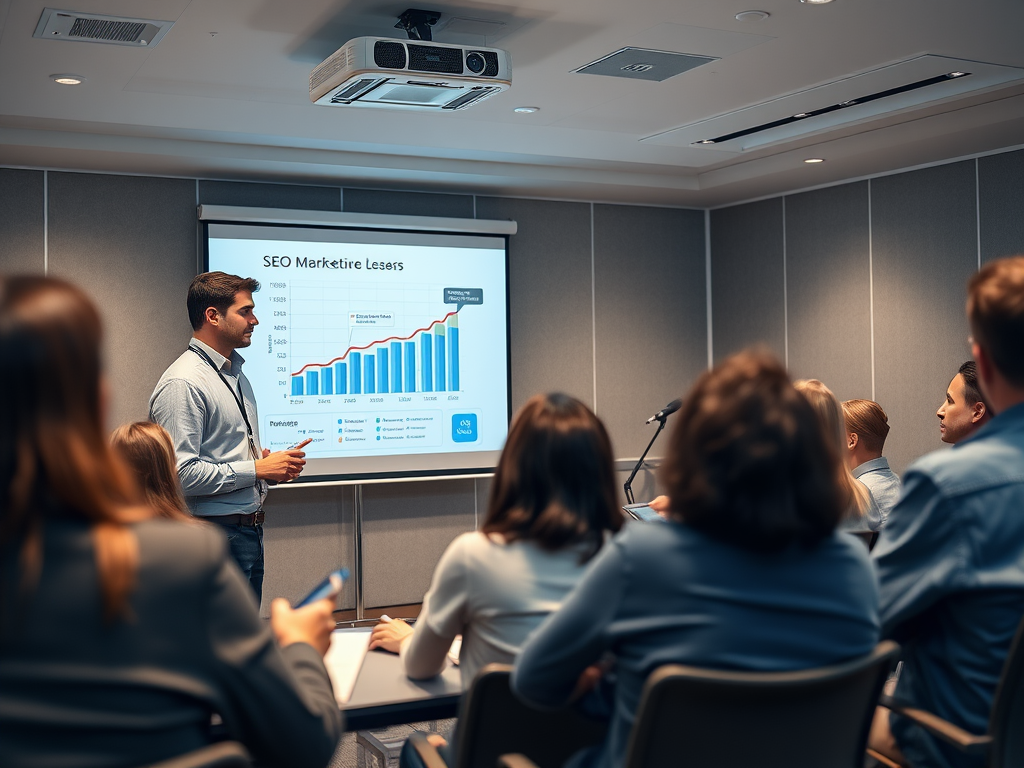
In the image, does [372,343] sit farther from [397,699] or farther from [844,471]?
[397,699]

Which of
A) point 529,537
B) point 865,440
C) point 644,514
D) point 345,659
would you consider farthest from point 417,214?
point 529,537

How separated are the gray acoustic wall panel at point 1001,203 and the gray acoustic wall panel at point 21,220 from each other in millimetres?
4989

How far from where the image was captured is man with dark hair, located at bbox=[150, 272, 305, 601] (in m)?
3.53

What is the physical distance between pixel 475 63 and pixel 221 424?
1.60m

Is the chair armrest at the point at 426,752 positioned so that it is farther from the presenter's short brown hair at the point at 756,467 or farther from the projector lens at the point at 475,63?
the projector lens at the point at 475,63

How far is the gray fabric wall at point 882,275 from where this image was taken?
17.3 feet

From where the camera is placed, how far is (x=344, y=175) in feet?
18.4

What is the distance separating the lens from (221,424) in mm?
3627

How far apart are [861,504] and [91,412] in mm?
2466

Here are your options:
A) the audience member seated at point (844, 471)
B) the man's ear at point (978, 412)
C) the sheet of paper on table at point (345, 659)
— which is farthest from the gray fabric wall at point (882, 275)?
the sheet of paper on table at point (345, 659)

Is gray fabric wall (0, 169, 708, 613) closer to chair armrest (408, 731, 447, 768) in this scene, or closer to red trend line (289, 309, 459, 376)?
red trend line (289, 309, 459, 376)

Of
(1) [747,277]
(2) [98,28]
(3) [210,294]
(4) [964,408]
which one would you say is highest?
(2) [98,28]

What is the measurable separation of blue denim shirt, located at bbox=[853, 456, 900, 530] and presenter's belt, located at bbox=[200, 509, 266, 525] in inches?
85.2

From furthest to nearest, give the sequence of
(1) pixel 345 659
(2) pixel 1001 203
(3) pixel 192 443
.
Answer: (2) pixel 1001 203, (3) pixel 192 443, (1) pixel 345 659
